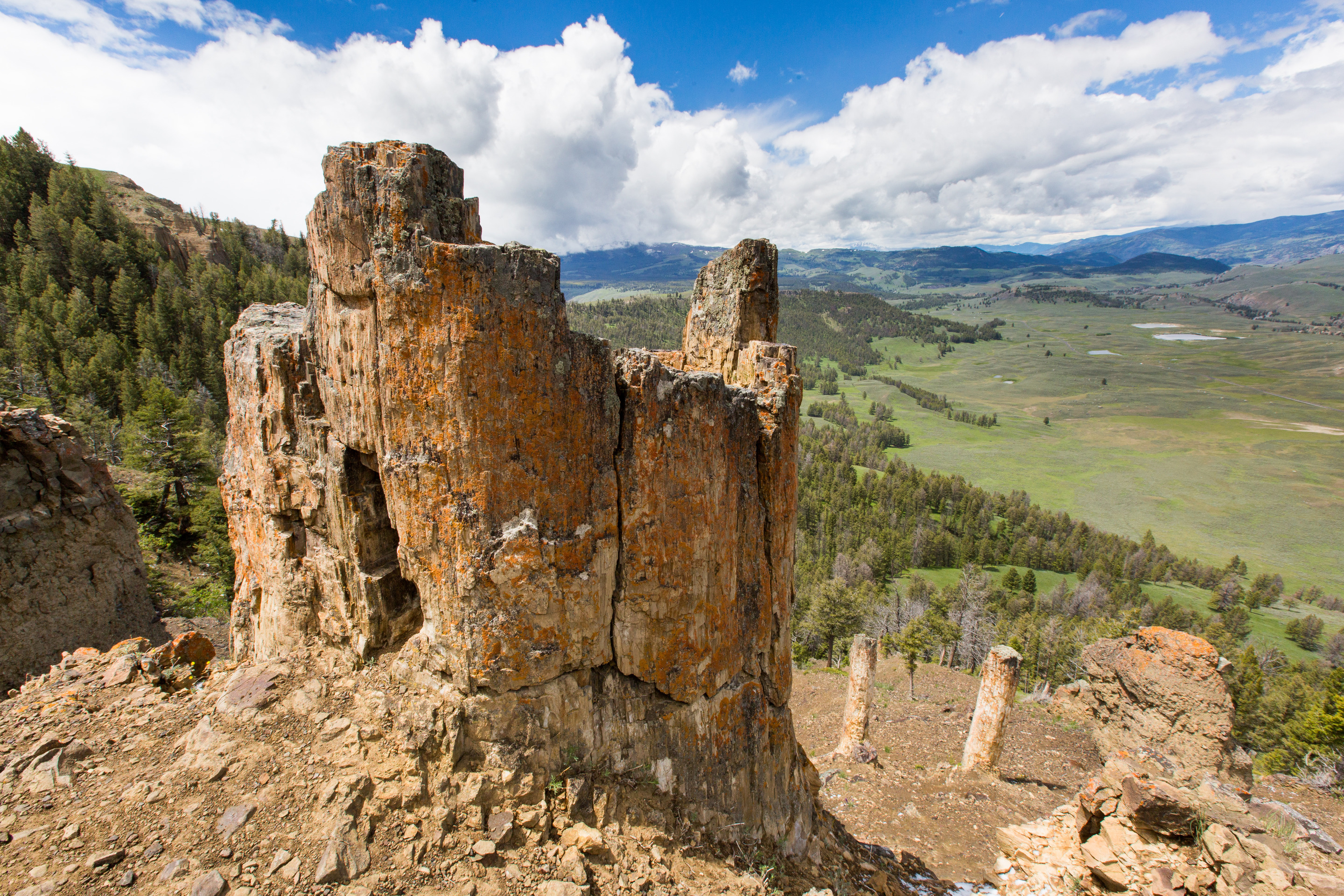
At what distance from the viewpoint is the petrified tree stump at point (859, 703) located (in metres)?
21.9

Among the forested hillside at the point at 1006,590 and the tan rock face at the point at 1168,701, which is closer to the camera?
the tan rock face at the point at 1168,701

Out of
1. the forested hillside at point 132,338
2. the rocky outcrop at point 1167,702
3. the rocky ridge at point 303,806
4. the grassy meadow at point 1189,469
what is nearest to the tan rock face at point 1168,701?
the rocky outcrop at point 1167,702

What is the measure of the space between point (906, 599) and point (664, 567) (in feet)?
264

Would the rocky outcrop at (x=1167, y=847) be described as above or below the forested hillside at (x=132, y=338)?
below

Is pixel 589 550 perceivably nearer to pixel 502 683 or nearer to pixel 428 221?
pixel 502 683

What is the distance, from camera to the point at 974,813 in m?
18.6

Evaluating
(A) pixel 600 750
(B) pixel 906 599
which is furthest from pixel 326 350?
(B) pixel 906 599

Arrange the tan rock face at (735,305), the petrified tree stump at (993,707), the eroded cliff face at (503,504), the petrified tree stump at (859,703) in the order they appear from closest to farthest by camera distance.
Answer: the eroded cliff face at (503,504), the tan rock face at (735,305), the petrified tree stump at (993,707), the petrified tree stump at (859,703)

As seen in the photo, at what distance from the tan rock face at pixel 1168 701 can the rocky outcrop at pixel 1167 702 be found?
2 cm

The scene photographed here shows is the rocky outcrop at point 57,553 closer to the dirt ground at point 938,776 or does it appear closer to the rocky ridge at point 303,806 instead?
the rocky ridge at point 303,806

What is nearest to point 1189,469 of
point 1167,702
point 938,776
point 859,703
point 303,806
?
point 1167,702

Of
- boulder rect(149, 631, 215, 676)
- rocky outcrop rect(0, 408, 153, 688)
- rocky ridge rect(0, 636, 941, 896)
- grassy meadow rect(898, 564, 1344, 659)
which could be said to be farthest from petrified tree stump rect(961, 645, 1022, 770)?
grassy meadow rect(898, 564, 1344, 659)

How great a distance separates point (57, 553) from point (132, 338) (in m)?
72.3

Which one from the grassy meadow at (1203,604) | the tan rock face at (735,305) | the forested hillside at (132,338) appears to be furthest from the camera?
the grassy meadow at (1203,604)
